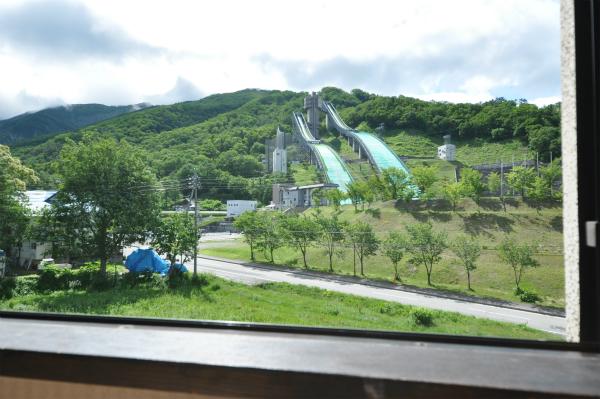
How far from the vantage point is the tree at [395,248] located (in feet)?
4.52

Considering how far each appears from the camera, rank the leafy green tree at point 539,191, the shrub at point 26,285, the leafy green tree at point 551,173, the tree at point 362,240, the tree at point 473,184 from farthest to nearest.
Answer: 1. the tree at point 362,240
2. the shrub at point 26,285
3. the tree at point 473,184
4. the leafy green tree at point 539,191
5. the leafy green tree at point 551,173

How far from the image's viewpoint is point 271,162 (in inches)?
66.0

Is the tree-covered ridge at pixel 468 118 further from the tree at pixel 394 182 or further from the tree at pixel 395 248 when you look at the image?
the tree at pixel 395 248

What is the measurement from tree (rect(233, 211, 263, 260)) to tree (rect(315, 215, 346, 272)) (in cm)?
24

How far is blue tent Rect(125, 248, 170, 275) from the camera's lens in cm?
155

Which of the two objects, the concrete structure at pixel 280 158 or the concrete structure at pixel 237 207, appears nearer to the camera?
the concrete structure at pixel 237 207

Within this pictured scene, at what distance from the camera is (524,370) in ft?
1.46

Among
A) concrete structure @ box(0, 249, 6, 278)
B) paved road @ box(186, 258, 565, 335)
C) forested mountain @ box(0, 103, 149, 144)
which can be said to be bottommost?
paved road @ box(186, 258, 565, 335)

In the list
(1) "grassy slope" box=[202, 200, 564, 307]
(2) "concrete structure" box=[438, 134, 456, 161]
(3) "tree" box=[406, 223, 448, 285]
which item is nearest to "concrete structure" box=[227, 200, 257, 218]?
(1) "grassy slope" box=[202, 200, 564, 307]

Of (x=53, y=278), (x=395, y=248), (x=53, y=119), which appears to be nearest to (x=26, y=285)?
(x=53, y=278)

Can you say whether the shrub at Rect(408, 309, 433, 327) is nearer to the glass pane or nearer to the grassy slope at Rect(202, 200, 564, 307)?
the glass pane

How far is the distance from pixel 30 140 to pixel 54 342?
4.59 ft

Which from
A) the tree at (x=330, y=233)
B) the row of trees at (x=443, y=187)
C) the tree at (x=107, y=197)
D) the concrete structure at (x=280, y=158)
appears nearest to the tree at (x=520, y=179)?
the row of trees at (x=443, y=187)

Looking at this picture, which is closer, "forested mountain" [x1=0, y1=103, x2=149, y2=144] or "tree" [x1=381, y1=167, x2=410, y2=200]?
"tree" [x1=381, y1=167, x2=410, y2=200]
